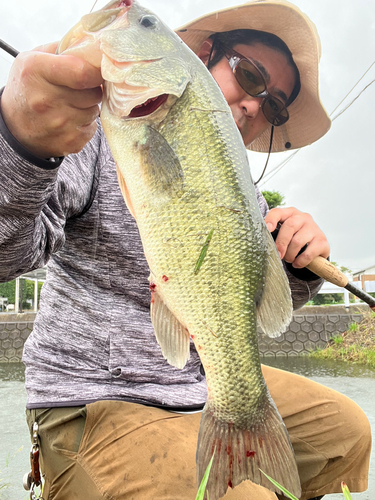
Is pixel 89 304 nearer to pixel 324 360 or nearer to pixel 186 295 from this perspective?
pixel 186 295

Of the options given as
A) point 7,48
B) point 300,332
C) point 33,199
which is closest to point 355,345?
point 300,332

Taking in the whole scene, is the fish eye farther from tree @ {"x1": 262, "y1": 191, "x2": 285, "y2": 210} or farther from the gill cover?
tree @ {"x1": 262, "y1": 191, "x2": 285, "y2": 210}

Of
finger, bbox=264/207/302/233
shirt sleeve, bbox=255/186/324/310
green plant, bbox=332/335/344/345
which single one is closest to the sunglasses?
shirt sleeve, bbox=255/186/324/310

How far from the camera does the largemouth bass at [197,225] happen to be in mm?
1234

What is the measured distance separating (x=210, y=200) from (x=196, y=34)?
60.9 inches

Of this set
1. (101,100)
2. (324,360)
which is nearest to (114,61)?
(101,100)

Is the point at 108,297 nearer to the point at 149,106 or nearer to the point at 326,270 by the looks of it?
the point at 149,106

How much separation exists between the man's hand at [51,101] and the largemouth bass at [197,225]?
0.35 ft

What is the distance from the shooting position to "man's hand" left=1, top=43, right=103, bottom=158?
1042 millimetres

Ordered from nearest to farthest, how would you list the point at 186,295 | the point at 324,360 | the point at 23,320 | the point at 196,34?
the point at 186,295
the point at 196,34
the point at 324,360
the point at 23,320

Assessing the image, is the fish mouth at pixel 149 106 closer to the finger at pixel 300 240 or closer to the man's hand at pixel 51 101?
the man's hand at pixel 51 101

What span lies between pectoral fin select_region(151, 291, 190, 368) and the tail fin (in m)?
0.20

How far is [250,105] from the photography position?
2.34 meters

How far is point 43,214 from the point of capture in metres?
1.46
